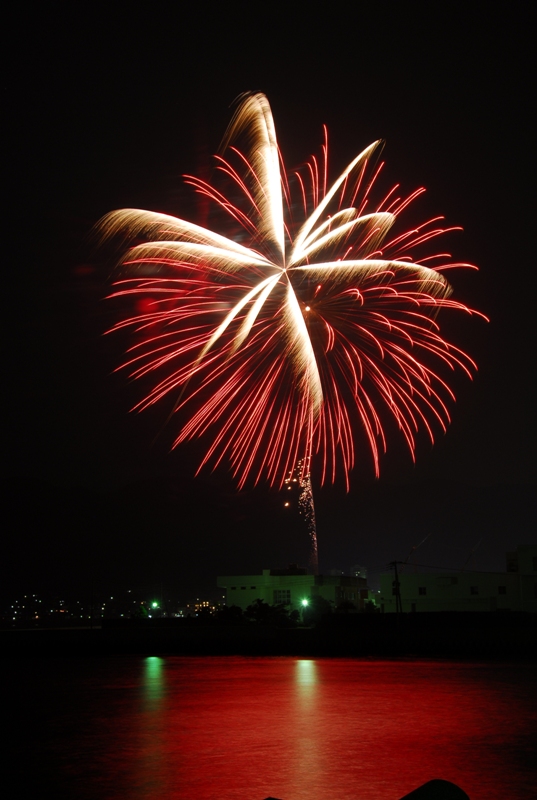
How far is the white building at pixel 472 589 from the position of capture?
188 ft

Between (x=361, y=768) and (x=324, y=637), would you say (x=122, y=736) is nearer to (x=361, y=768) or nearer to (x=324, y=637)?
(x=361, y=768)

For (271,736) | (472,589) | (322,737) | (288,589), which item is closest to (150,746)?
(271,736)

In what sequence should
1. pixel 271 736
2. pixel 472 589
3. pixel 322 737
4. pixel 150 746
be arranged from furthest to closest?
pixel 472 589, pixel 271 736, pixel 322 737, pixel 150 746

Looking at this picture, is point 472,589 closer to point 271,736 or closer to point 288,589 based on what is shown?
point 288,589

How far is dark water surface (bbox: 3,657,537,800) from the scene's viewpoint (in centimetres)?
979

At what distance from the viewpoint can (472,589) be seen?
59.7 meters

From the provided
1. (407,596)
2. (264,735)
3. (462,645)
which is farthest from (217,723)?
(407,596)

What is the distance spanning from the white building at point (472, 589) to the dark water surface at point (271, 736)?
117 feet

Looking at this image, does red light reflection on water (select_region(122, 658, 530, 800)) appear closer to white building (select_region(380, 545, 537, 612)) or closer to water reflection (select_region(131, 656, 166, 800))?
water reflection (select_region(131, 656, 166, 800))

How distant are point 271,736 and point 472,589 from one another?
49653 millimetres

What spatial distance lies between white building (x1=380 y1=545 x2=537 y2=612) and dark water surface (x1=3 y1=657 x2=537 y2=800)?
3555 cm

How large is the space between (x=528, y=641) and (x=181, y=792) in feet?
94.8

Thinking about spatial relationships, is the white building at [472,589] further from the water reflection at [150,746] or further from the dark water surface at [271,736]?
the water reflection at [150,746]

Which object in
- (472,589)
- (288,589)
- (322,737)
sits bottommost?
(322,737)
